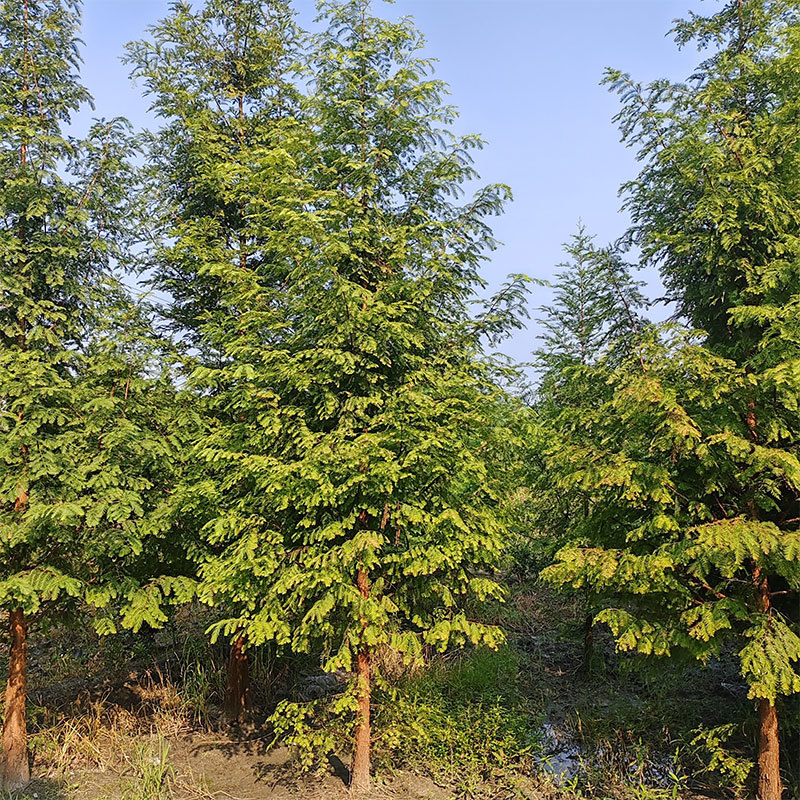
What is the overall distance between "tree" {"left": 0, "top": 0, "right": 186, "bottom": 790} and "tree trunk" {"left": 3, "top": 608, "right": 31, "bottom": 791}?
0.05 ft

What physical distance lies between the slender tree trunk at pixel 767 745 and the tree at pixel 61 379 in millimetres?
6141

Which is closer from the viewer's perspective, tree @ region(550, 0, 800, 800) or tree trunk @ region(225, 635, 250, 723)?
tree @ region(550, 0, 800, 800)

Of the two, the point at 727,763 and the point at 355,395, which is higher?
the point at 355,395

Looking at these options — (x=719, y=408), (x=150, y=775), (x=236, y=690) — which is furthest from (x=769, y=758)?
(x=150, y=775)

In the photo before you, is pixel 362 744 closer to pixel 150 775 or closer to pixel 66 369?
pixel 150 775

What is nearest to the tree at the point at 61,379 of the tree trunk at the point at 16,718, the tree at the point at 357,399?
the tree trunk at the point at 16,718

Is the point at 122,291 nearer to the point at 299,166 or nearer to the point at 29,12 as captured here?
→ the point at 299,166

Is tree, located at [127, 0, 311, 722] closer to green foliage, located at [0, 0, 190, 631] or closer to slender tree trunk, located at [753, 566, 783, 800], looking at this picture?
green foliage, located at [0, 0, 190, 631]

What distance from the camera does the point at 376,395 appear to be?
6227 mm

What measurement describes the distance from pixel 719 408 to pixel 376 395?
328 cm

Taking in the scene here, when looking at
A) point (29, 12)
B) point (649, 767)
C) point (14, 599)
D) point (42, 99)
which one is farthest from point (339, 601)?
point (29, 12)

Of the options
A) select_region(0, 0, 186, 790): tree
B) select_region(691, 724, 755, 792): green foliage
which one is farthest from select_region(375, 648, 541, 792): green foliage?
select_region(0, 0, 186, 790): tree

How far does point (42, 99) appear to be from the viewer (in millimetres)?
7383

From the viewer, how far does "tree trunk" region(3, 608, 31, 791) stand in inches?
275
